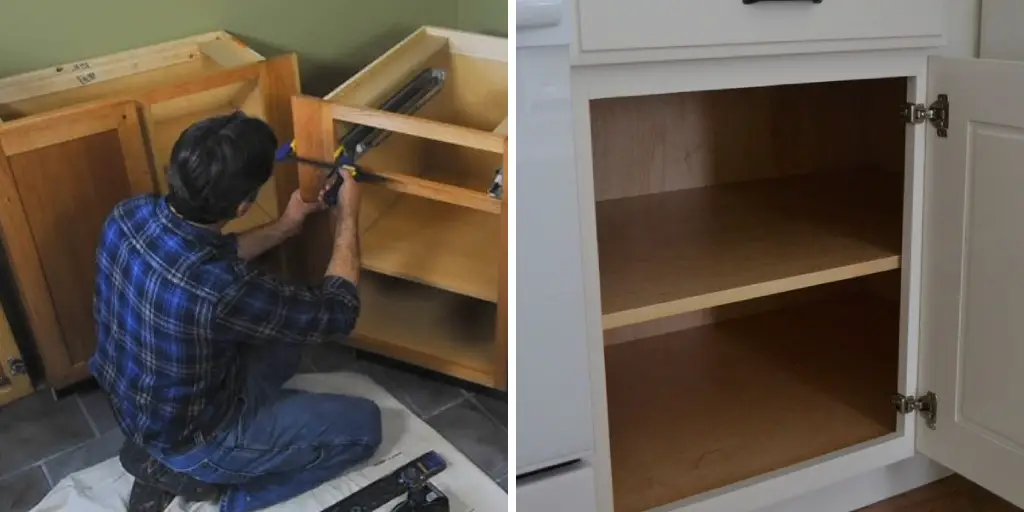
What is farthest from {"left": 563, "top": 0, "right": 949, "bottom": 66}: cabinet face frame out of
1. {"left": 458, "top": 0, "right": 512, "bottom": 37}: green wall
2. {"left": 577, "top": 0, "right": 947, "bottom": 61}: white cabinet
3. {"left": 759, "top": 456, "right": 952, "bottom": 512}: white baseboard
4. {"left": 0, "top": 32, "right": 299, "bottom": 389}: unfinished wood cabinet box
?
{"left": 759, "top": 456, "right": 952, "bottom": 512}: white baseboard

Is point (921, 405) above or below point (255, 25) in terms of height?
below

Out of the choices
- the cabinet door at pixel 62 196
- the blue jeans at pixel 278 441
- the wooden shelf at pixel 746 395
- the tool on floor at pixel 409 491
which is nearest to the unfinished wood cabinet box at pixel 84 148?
the cabinet door at pixel 62 196

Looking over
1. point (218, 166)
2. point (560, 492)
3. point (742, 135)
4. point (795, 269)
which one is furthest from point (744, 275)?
point (218, 166)

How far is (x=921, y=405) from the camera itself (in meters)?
1.26

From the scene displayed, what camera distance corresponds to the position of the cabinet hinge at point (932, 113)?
1.12 m

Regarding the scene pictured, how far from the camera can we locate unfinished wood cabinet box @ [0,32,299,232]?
565 mm

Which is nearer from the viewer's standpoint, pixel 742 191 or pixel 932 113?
pixel 932 113

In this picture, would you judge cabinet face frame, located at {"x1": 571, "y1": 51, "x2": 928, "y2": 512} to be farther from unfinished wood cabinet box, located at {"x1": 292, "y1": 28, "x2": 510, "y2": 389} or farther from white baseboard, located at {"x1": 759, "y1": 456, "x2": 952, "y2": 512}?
unfinished wood cabinet box, located at {"x1": 292, "y1": 28, "x2": 510, "y2": 389}

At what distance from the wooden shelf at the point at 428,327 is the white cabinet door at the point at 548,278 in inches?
6.0

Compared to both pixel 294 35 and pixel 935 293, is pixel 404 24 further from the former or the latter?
pixel 935 293

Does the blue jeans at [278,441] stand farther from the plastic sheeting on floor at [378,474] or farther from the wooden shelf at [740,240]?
the wooden shelf at [740,240]

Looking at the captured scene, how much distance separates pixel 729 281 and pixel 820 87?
0.70m

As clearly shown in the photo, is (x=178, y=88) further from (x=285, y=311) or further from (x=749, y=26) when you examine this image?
(x=749, y=26)

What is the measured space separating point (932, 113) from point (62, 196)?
100cm
